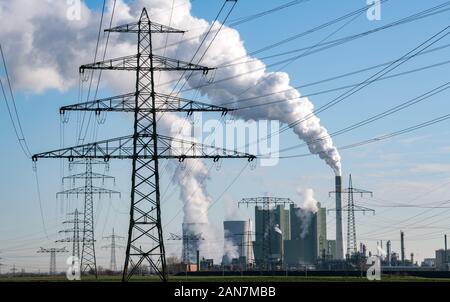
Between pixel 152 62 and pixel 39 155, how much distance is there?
30.6 feet

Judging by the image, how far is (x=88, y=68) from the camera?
5419 centimetres
